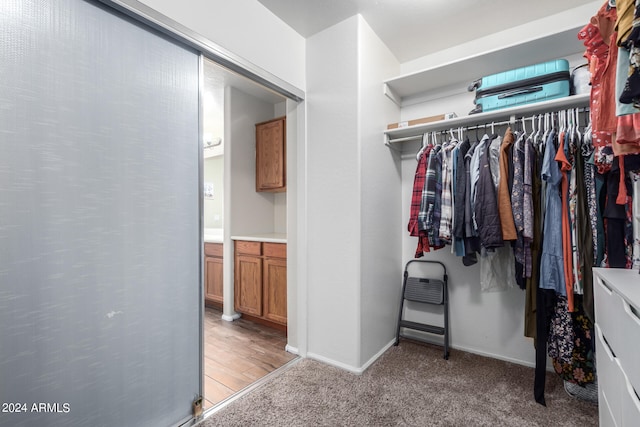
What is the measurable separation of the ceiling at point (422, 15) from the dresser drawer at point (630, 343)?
1.94 m

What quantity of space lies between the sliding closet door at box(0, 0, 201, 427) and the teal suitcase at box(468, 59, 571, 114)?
1815 mm

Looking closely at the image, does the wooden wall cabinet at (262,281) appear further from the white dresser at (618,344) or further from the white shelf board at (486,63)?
the white dresser at (618,344)

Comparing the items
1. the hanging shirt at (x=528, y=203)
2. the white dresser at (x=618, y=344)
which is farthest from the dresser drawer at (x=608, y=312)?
the hanging shirt at (x=528, y=203)

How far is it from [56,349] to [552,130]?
2.64 m

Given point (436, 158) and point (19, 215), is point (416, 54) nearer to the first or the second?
point (436, 158)

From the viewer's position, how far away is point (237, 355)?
7.96 ft

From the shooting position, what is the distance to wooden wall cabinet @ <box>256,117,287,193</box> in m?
3.30

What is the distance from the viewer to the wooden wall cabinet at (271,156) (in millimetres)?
3303

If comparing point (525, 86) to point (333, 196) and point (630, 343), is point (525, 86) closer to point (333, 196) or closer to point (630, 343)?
point (333, 196)

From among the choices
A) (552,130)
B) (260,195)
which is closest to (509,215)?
(552,130)

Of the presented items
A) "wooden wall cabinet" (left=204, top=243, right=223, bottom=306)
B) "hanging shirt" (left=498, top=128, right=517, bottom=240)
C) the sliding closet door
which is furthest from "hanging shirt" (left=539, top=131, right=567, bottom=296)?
"wooden wall cabinet" (left=204, top=243, right=223, bottom=306)

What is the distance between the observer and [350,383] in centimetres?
197

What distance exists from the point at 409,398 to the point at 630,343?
3.87 feet

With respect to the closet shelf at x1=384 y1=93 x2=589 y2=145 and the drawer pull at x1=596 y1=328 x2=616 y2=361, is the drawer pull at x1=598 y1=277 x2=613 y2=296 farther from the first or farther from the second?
the closet shelf at x1=384 y1=93 x2=589 y2=145
